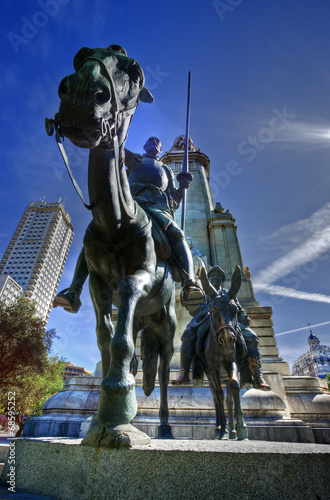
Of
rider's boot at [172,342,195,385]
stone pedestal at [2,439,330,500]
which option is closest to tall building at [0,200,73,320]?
rider's boot at [172,342,195,385]

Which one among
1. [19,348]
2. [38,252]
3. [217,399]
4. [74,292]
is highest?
[38,252]

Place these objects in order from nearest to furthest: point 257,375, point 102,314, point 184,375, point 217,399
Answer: point 102,314 < point 217,399 < point 257,375 < point 184,375

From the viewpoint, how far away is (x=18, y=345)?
23844 millimetres

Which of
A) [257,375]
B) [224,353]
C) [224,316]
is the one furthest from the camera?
[257,375]

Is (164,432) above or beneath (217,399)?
beneath

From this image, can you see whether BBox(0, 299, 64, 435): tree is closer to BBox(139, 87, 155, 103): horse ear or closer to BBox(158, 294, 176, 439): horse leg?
BBox(158, 294, 176, 439): horse leg

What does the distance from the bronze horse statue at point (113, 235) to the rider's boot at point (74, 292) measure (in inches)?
14.6

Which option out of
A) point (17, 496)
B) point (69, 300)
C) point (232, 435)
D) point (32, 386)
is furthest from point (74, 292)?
point (32, 386)

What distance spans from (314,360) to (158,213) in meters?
175

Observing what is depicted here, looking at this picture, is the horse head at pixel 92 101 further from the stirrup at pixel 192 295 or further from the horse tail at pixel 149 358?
the horse tail at pixel 149 358

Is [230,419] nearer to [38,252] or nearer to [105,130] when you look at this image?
[105,130]

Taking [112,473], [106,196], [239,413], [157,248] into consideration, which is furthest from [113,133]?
[239,413]

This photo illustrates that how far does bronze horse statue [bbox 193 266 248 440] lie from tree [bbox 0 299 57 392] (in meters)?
22.3

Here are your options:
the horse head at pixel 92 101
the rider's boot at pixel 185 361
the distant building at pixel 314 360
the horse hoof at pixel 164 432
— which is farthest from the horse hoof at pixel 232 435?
the distant building at pixel 314 360
